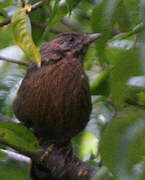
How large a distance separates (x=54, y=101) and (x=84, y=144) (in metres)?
0.53

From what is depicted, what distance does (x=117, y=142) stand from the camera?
3.26 ft

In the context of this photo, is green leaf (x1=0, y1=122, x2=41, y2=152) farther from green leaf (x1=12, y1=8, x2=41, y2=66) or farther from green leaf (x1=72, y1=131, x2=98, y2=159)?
green leaf (x1=72, y1=131, x2=98, y2=159)

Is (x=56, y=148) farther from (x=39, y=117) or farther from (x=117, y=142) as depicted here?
(x=117, y=142)

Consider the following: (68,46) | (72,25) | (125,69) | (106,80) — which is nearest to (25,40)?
(125,69)

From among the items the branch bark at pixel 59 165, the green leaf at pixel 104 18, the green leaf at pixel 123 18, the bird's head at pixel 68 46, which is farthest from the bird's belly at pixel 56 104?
the green leaf at pixel 104 18

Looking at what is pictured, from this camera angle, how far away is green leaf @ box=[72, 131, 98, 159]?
2.63 meters

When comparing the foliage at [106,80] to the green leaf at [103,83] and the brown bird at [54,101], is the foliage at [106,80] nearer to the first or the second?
the green leaf at [103,83]

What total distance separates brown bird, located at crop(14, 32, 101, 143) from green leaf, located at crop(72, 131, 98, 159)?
18cm

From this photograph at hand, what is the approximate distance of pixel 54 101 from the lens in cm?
228

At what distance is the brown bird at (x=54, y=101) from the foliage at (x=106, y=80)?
0.10 metres

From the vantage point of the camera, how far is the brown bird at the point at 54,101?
2.30 meters

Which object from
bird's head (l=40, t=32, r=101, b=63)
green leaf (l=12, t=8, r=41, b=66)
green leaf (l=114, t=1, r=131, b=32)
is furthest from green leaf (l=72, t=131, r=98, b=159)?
green leaf (l=12, t=8, r=41, b=66)

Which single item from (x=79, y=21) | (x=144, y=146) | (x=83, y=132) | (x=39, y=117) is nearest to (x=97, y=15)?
(x=144, y=146)

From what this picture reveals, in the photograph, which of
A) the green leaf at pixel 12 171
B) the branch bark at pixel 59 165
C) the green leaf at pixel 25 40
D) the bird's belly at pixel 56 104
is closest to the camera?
the green leaf at pixel 25 40
